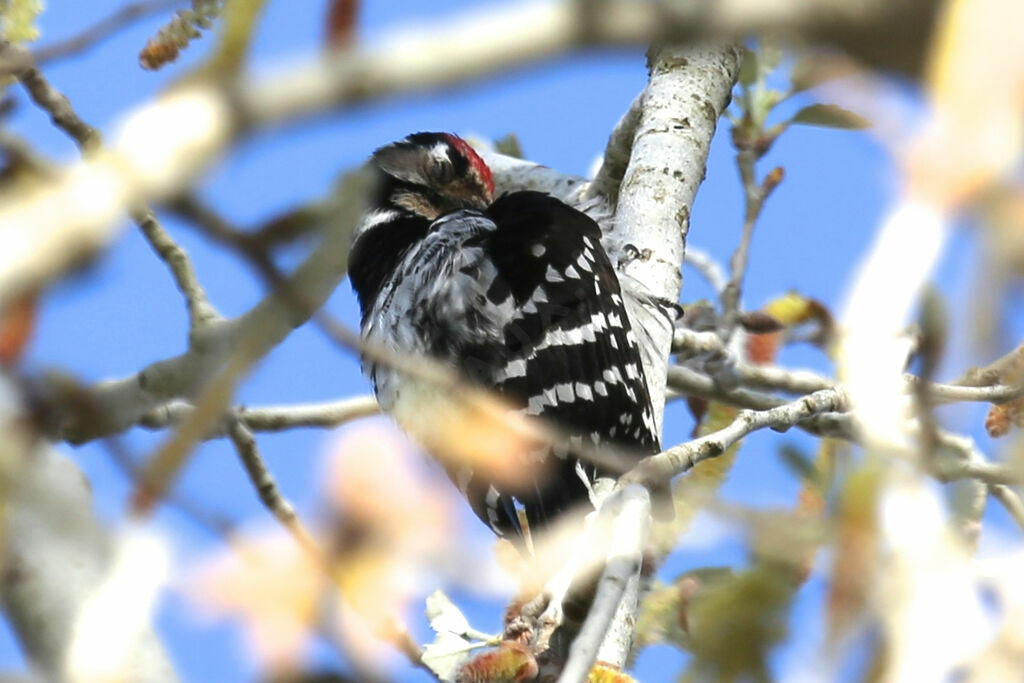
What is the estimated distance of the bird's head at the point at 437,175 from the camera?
18.2 feet

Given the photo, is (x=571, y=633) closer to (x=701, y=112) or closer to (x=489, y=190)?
(x=701, y=112)

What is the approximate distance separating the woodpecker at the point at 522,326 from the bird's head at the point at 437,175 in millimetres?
389

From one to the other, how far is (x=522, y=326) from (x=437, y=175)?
1.37m

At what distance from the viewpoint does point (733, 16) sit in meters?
0.93

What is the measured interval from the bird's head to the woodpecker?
39 centimetres

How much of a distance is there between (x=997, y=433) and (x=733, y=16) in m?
3.17

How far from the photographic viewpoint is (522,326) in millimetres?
4410

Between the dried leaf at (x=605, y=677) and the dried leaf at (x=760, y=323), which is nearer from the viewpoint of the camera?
the dried leaf at (x=605, y=677)

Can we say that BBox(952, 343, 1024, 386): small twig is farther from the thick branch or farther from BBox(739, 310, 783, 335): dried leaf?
the thick branch

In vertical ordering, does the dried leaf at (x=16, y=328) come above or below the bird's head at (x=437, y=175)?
above

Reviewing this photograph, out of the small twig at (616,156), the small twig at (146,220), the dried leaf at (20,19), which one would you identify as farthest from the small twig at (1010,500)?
the dried leaf at (20,19)

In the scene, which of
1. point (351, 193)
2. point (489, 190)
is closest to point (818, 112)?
point (489, 190)

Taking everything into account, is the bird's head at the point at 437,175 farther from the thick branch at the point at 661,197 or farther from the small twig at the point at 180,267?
the small twig at the point at 180,267

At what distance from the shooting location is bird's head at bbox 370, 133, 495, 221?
18.2ft
